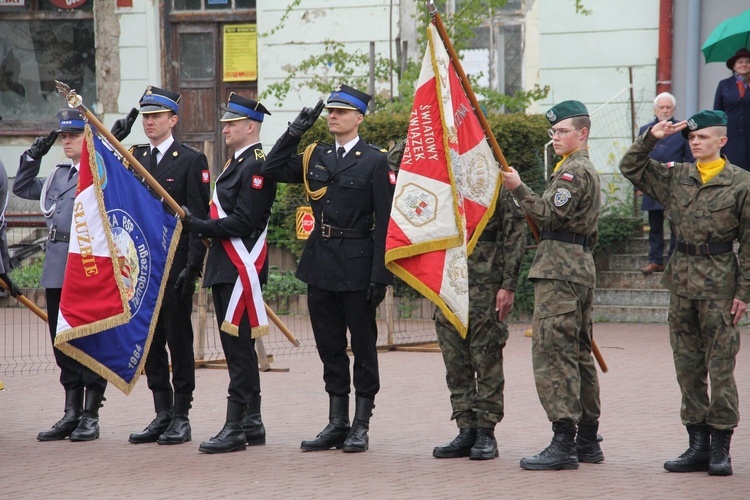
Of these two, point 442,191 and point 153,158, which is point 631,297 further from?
point 153,158

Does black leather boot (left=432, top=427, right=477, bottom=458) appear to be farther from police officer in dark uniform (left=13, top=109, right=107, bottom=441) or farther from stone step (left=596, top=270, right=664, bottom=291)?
stone step (left=596, top=270, right=664, bottom=291)

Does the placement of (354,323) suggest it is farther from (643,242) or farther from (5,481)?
(643,242)

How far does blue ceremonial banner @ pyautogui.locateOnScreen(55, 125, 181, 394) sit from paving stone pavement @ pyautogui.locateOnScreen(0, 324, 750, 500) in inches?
24.5

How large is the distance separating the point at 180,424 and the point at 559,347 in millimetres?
2503

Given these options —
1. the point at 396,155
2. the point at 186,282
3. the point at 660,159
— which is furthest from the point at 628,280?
the point at 186,282

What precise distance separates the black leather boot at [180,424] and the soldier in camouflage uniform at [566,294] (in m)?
2.22

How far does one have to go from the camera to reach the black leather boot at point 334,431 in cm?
750

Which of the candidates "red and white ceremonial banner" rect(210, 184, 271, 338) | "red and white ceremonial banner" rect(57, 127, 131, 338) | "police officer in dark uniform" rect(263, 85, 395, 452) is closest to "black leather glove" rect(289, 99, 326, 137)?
"police officer in dark uniform" rect(263, 85, 395, 452)

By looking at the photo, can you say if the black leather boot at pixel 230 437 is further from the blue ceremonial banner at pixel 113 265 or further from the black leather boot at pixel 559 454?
the black leather boot at pixel 559 454

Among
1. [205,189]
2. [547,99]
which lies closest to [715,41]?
[547,99]

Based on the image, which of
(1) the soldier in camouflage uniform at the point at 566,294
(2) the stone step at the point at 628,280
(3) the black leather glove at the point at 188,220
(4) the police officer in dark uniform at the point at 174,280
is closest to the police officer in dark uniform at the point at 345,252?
(3) the black leather glove at the point at 188,220

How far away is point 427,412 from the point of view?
29.3 feet

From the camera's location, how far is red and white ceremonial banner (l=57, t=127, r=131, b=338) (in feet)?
24.8

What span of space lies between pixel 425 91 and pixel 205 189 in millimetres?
1706
